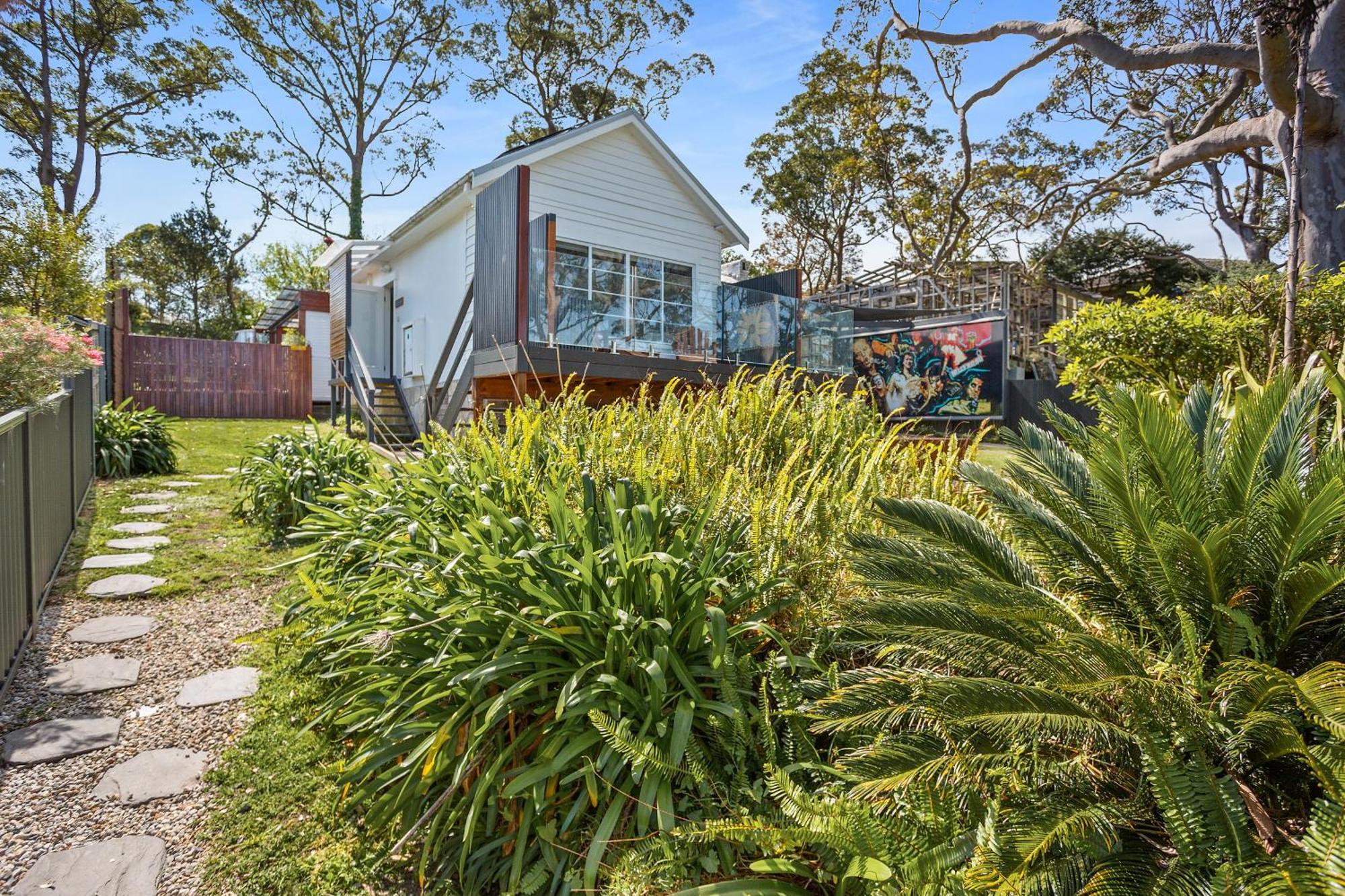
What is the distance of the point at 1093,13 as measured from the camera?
14695 millimetres

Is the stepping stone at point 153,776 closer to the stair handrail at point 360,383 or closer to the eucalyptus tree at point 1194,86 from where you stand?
the eucalyptus tree at point 1194,86

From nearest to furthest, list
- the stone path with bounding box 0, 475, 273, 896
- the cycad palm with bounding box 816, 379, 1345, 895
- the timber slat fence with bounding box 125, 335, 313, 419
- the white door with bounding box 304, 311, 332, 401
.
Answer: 1. the cycad palm with bounding box 816, 379, 1345, 895
2. the stone path with bounding box 0, 475, 273, 896
3. the timber slat fence with bounding box 125, 335, 313, 419
4. the white door with bounding box 304, 311, 332, 401

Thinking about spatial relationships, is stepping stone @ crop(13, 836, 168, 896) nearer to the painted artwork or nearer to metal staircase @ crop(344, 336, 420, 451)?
metal staircase @ crop(344, 336, 420, 451)

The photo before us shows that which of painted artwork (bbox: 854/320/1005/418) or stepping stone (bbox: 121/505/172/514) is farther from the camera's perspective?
painted artwork (bbox: 854/320/1005/418)

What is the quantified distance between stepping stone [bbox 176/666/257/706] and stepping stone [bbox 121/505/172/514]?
3.70m

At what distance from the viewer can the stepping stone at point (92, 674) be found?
2998 mm

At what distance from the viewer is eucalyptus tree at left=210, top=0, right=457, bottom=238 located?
21.8 meters

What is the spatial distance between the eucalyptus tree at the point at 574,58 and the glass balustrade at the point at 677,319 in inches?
524

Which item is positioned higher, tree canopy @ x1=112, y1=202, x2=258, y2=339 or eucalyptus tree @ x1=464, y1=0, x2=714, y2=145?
eucalyptus tree @ x1=464, y1=0, x2=714, y2=145

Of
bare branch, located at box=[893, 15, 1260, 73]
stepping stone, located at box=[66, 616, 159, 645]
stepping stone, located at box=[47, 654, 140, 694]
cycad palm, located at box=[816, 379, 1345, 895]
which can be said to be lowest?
stepping stone, located at box=[47, 654, 140, 694]

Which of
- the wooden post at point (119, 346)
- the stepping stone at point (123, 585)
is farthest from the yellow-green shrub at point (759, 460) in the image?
the wooden post at point (119, 346)

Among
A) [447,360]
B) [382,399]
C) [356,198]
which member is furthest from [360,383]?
[356,198]

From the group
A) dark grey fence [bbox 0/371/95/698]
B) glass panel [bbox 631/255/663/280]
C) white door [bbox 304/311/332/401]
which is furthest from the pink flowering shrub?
white door [bbox 304/311/332/401]

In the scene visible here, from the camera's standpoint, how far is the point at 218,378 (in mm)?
16297
